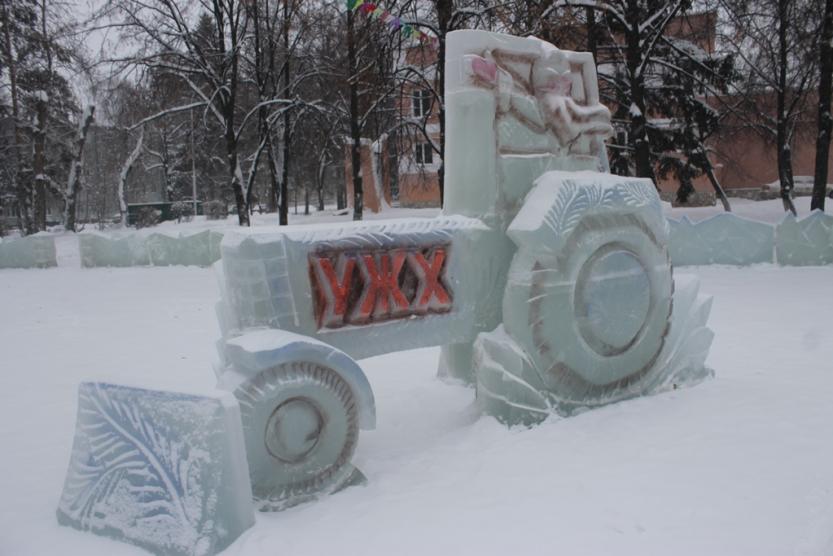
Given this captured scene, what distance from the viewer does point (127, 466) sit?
113 inches

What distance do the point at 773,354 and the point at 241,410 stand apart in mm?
5070

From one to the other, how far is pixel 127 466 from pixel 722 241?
11.1 metres

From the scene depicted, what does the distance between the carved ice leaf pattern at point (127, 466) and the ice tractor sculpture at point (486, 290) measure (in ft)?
0.22

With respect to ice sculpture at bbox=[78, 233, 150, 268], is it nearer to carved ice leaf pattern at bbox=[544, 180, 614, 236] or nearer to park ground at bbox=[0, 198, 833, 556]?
park ground at bbox=[0, 198, 833, 556]

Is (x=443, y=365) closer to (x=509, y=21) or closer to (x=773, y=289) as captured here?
(x=773, y=289)

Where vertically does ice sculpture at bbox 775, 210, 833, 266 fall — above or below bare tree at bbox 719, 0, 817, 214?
below

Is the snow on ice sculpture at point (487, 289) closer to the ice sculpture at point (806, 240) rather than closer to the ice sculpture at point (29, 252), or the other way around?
the ice sculpture at point (806, 240)

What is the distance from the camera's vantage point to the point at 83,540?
2.84 m

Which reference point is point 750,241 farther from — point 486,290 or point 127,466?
point 127,466

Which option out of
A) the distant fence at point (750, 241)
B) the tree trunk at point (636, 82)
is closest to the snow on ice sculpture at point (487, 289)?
the distant fence at point (750, 241)

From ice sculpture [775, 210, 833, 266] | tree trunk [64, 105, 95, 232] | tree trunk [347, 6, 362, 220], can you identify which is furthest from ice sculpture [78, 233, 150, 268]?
ice sculpture [775, 210, 833, 266]

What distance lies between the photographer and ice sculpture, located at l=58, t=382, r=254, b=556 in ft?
8.81

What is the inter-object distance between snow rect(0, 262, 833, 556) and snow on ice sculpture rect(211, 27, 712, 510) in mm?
260

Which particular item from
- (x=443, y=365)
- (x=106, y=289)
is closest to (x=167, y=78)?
(x=106, y=289)
